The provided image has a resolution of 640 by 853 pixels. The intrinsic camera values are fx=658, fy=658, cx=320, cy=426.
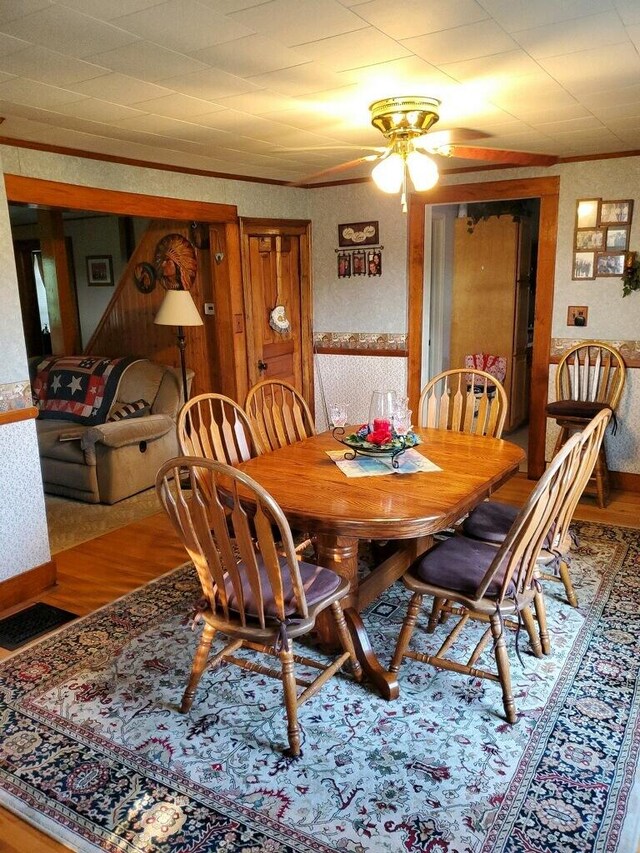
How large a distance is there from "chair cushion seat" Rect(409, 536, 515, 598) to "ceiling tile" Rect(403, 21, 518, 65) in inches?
68.7

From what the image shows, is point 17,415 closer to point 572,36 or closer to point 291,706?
point 291,706

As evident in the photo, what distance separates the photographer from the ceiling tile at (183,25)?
185 centimetres

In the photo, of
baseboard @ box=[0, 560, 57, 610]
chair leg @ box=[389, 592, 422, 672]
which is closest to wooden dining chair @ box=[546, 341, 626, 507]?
chair leg @ box=[389, 592, 422, 672]

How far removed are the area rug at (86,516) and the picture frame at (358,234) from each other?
2.56m

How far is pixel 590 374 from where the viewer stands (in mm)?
4520

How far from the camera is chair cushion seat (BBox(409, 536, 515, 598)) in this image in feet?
7.37

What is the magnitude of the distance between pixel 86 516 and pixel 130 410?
3.10 feet

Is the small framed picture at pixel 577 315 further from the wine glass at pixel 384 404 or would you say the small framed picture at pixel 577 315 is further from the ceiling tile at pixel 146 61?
the ceiling tile at pixel 146 61

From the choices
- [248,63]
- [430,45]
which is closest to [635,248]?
[430,45]

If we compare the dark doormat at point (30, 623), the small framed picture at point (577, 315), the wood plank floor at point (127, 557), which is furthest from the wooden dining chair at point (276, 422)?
the small framed picture at point (577, 315)

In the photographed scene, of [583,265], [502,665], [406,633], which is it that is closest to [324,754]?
[406,633]

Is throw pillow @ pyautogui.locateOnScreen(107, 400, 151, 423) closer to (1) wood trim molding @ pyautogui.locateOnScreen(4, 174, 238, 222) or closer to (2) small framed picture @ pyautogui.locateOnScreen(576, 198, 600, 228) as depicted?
(1) wood trim molding @ pyautogui.locateOnScreen(4, 174, 238, 222)

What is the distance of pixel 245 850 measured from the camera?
5.75 ft

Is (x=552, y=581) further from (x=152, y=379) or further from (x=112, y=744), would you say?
(x=152, y=379)
